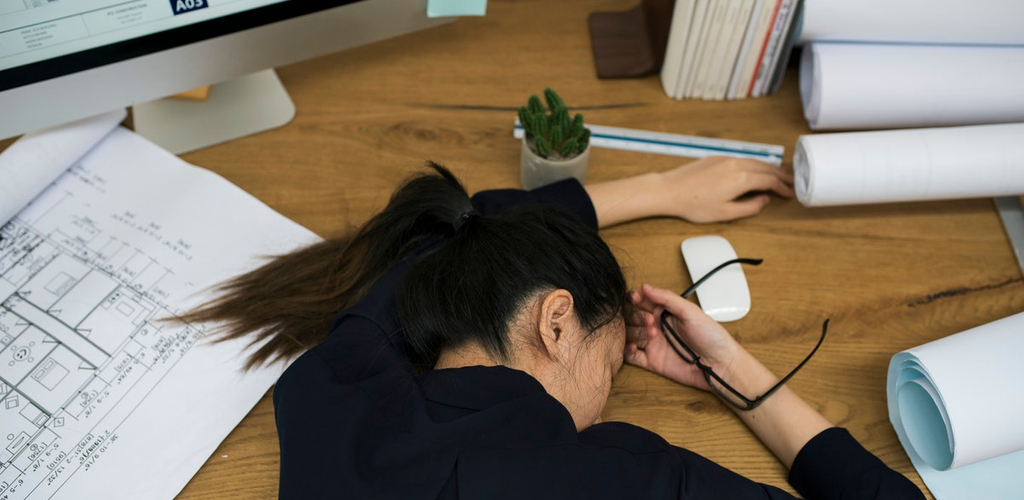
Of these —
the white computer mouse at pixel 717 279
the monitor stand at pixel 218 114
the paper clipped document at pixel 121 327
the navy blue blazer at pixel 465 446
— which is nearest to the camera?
the navy blue blazer at pixel 465 446

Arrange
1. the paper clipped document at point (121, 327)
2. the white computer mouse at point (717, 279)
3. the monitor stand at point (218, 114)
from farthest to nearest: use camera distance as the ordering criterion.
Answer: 1. the monitor stand at point (218, 114)
2. the white computer mouse at point (717, 279)
3. the paper clipped document at point (121, 327)

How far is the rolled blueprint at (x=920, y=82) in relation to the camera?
932mm

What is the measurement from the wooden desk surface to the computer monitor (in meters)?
0.12

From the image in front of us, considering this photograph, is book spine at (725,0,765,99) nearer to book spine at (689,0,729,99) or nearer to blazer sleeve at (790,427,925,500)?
book spine at (689,0,729,99)

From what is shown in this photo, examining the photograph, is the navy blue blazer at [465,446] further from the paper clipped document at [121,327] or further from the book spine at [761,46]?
the book spine at [761,46]

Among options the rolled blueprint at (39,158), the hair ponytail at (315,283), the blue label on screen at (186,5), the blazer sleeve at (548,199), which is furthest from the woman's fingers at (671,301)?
the rolled blueprint at (39,158)

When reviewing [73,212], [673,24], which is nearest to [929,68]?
[673,24]

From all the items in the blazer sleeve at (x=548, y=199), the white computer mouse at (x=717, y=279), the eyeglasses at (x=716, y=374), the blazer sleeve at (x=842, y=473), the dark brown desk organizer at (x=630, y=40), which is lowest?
the blazer sleeve at (x=842, y=473)

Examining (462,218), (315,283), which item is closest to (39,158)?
(315,283)

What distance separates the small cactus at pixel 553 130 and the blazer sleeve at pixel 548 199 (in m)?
0.03

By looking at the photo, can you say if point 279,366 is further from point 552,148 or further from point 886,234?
point 886,234

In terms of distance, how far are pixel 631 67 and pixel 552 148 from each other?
247mm

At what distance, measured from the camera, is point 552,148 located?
2.94 ft

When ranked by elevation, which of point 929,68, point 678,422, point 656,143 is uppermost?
point 929,68
